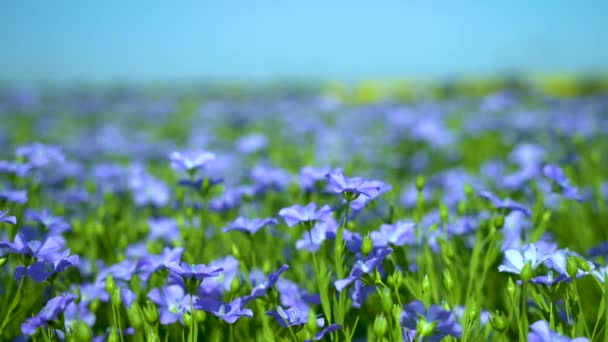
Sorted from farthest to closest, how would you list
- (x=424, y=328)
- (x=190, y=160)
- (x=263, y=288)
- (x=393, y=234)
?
(x=190, y=160) < (x=393, y=234) < (x=263, y=288) < (x=424, y=328)

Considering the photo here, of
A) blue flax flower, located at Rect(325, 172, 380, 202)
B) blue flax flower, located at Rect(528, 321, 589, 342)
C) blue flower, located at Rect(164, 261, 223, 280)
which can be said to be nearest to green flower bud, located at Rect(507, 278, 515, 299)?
blue flax flower, located at Rect(528, 321, 589, 342)

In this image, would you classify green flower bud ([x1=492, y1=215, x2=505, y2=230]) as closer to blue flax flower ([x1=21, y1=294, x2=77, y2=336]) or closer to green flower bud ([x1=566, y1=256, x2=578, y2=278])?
green flower bud ([x1=566, y1=256, x2=578, y2=278])

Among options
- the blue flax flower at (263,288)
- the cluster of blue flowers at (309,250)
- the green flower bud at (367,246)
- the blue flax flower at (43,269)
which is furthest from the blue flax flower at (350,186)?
the blue flax flower at (43,269)

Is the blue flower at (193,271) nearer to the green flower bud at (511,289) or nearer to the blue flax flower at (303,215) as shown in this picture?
the blue flax flower at (303,215)

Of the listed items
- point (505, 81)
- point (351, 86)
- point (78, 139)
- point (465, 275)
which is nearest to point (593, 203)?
point (465, 275)

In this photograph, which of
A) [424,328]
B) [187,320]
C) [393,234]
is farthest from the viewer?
[393,234]

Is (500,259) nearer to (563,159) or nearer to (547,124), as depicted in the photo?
(563,159)

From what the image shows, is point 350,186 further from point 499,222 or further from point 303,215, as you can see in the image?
point 499,222

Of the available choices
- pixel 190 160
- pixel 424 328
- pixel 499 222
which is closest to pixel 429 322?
pixel 424 328
